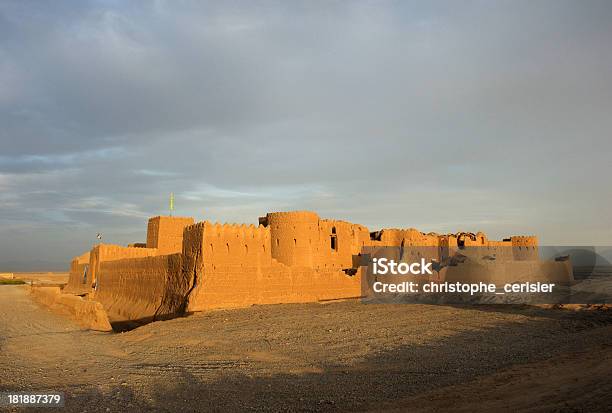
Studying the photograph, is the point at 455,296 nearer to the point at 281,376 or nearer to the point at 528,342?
the point at 528,342

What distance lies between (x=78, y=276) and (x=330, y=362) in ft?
125

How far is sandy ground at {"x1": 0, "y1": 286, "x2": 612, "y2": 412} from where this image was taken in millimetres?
7430

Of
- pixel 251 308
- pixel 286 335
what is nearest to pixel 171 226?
pixel 251 308

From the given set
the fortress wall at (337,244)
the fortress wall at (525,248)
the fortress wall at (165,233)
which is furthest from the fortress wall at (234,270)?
the fortress wall at (525,248)

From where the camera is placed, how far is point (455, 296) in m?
26.4

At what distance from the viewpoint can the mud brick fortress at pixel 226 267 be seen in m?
20.2

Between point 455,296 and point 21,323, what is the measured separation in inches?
887

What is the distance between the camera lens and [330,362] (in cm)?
1052

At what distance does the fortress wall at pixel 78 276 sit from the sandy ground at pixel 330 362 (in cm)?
2140

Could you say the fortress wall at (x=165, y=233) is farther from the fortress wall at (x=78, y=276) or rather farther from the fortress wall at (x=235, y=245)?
the fortress wall at (x=235, y=245)

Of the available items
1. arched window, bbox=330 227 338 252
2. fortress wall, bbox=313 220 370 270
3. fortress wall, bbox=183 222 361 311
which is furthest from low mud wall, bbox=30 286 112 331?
arched window, bbox=330 227 338 252

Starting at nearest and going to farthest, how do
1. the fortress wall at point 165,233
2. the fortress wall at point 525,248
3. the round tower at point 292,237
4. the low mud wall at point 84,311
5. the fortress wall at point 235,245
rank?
the fortress wall at point 235,245 < the low mud wall at point 84,311 < the round tower at point 292,237 < the fortress wall at point 165,233 < the fortress wall at point 525,248

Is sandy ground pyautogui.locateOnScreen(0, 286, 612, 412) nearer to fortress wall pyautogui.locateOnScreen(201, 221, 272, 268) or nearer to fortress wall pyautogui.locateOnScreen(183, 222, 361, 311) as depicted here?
fortress wall pyautogui.locateOnScreen(183, 222, 361, 311)

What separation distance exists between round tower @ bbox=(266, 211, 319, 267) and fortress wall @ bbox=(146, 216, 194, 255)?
9.49m
